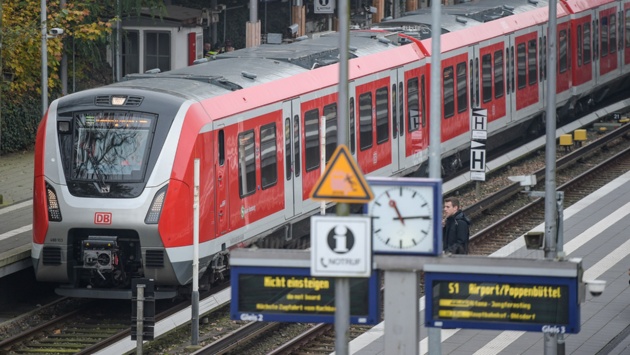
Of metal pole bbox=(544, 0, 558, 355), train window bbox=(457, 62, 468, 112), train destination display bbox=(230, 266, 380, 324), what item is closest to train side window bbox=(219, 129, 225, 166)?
metal pole bbox=(544, 0, 558, 355)

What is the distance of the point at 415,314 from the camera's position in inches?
518

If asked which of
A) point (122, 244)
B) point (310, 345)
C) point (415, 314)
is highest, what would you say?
point (415, 314)

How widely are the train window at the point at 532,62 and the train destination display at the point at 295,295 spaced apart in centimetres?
2382

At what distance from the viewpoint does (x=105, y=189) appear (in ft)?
68.1

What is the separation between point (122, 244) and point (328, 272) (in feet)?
29.3

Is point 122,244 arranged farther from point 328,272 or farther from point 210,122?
point 328,272

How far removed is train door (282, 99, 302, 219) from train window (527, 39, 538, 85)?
43.7 ft

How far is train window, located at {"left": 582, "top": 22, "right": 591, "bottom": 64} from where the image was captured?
40219 mm

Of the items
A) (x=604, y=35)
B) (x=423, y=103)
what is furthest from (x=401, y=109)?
(x=604, y=35)

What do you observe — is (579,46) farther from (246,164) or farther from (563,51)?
(246,164)

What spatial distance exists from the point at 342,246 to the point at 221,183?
938 centimetres

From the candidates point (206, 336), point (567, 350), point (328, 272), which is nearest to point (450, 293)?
point (328, 272)

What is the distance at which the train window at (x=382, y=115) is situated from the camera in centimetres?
2780

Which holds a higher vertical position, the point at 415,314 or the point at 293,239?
the point at 415,314
